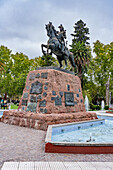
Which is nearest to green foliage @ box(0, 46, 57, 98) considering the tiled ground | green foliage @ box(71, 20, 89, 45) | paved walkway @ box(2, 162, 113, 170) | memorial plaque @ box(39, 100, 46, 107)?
green foliage @ box(71, 20, 89, 45)

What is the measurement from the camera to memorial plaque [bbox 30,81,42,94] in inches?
352

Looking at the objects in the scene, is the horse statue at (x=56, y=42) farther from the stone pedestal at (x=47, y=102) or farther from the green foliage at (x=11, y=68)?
the green foliage at (x=11, y=68)

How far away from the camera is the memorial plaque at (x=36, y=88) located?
29.3ft

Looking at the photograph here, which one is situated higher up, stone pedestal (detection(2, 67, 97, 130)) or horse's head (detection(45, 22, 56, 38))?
horse's head (detection(45, 22, 56, 38))

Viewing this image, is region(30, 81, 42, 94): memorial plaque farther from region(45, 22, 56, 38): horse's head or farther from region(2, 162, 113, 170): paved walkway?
region(2, 162, 113, 170): paved walkway

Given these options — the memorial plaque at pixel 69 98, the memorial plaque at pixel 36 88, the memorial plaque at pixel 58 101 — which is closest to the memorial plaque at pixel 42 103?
the memorial plaque at pixel 36 88

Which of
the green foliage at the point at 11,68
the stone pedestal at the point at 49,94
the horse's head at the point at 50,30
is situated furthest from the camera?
the green foliage at the point at 11,68

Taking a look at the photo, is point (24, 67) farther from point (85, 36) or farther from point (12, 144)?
point (12, 144)

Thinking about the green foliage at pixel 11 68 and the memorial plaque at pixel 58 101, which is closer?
the memorial plaque at pixel 58 101

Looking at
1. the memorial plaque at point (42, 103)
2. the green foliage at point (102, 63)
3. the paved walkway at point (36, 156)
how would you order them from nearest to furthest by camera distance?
the paved walkway at point (36, 156)
the memorial plaque at point (42, 103)
the green foliage at point (102, 63)

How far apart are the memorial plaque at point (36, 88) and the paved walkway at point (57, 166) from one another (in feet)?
18.6

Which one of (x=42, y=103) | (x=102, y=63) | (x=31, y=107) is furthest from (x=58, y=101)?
(x=102, y=63)

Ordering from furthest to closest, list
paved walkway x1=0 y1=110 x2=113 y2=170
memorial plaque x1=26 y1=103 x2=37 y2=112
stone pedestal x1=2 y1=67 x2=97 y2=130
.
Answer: memorial plaque x1=26 y1=103 x2=37 y2=112 → stone pedestal x1=2 y1=67 x2=97 y2=130 → paved walkway x1=0 y1=110 x2=113 y2=170

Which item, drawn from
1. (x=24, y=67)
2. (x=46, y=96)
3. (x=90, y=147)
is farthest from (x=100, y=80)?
(x=90, y=147)
